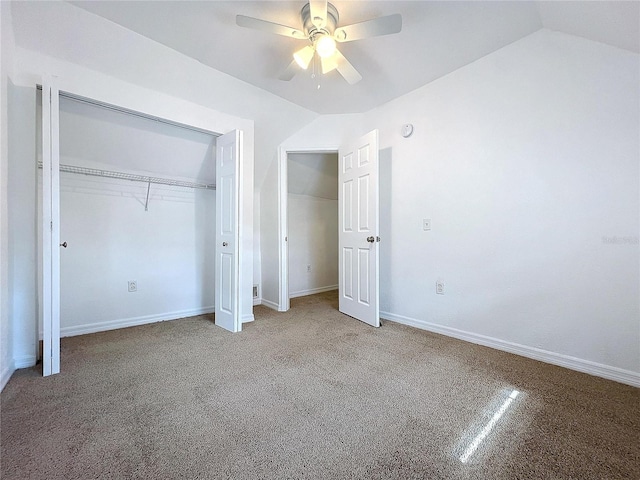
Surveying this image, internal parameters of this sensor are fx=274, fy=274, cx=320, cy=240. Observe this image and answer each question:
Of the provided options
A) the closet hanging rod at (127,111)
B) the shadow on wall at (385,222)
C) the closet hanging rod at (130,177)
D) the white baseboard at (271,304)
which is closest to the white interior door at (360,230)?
the shadow on wall at (385,222)

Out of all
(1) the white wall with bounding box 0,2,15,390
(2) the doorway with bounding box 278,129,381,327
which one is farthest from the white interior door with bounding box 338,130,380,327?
(1) the white wall with bounding box 0,2,15,390

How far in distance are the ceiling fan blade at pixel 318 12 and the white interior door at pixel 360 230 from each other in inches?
45.4

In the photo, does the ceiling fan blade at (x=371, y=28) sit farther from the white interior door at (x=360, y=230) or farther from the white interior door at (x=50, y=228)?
the white interior door at (x=50, y=228)

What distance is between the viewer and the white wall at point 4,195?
1585 millimetres

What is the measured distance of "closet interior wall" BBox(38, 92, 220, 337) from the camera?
2.43 meters

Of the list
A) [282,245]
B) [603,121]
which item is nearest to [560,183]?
[603,121]

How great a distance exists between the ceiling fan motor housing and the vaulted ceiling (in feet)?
0.18

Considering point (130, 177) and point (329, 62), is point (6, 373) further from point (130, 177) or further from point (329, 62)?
point (329, 62)

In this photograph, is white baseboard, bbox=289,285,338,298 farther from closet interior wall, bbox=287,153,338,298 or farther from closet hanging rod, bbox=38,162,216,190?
closet hanging rod, bbox=38,162,216,190

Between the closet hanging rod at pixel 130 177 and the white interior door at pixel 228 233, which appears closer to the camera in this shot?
the closet hanging rod at pixel 130 177

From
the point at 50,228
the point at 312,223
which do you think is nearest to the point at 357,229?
the point at 312,223

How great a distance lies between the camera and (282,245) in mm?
3297

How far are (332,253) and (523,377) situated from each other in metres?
3.28

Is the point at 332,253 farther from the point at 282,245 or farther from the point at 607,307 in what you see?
the point at 607,307
